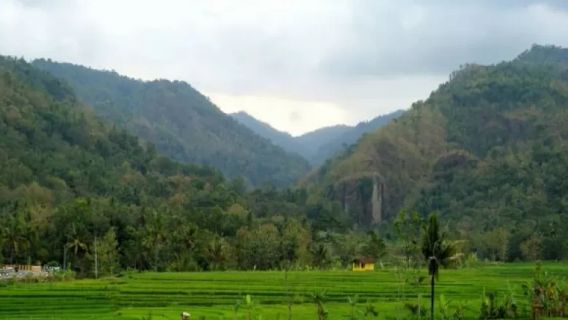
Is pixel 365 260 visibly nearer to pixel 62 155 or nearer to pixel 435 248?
pixel 435 248

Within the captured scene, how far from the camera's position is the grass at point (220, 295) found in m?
44.4

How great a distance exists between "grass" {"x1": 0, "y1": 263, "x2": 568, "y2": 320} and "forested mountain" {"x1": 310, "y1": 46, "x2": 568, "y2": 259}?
1868 inches

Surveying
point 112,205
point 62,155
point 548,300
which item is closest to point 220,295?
point 548,300

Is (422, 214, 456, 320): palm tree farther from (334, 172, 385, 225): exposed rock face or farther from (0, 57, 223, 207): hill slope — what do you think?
(334, 172, 385, 225): exposed rock face

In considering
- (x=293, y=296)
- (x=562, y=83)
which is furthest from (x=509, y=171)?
(x=293, y=296)

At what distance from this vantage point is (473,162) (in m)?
159

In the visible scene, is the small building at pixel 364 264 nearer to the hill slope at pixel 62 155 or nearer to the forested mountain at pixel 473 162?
the forested mountain at pixel 473 162

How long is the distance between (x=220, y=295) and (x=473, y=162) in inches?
4502

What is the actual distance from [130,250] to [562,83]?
13951cm

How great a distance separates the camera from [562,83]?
19188 centimetres

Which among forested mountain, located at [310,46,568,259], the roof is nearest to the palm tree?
the roof

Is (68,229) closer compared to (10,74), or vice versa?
(68,229)

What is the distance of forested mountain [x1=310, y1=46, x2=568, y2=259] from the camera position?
126 meters

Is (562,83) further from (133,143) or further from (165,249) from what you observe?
(165,249)
